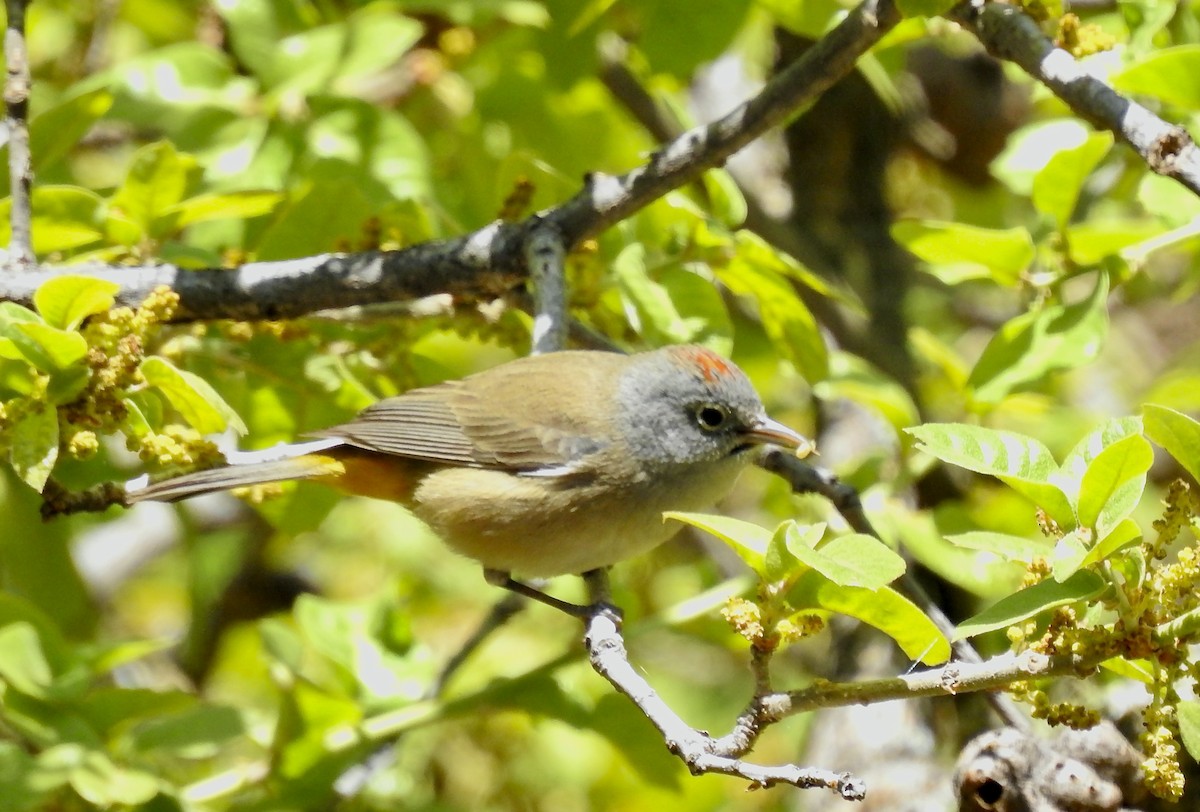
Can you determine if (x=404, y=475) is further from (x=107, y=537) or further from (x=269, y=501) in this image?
(x=107, y=537)

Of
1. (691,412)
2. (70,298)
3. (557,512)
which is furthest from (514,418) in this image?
(70,298)

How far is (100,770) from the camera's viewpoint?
2.92 meters

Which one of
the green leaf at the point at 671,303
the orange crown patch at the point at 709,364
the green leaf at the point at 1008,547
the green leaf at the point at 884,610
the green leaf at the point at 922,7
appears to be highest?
the green leaf at the point at 922,7

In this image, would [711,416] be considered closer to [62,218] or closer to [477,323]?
[477,323]

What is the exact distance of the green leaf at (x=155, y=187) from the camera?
314cm

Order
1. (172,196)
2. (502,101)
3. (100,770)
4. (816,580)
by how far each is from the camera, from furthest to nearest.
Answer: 1. (502,101)
2. (172,196)
3. (100,770)
4. (816,580)

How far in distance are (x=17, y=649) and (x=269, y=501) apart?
70 cm

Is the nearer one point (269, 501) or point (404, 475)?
point (269, 501)

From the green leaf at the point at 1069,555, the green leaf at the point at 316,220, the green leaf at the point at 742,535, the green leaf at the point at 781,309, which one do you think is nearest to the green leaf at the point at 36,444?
the green leaf at the point at 316,220

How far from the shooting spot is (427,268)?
10.4ft

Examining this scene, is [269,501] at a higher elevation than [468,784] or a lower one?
higher

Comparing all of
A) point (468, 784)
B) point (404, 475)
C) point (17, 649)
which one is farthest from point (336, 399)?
point (468, 784)

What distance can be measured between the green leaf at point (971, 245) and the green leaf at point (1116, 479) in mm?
1228

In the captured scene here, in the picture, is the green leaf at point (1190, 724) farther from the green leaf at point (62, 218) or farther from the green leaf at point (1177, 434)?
the green leaf at point (62, 218)
